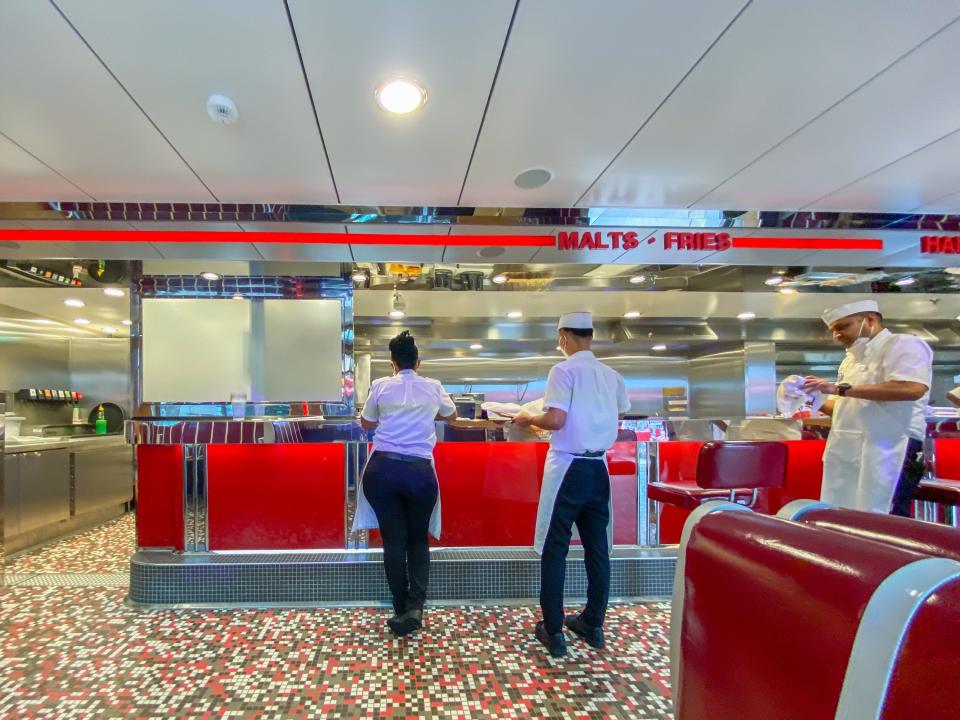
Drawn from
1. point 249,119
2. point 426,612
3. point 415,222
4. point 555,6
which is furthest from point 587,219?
point 426,612

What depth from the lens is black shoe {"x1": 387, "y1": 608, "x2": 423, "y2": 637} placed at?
2.71m


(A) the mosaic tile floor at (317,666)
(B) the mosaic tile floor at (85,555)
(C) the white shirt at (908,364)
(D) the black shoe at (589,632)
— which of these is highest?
(C) the white shirt at (908,364)

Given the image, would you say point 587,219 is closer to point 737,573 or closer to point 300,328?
point 300,328

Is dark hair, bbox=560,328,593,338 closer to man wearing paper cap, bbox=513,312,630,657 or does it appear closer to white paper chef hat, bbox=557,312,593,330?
white paper chef hat, bbox=557,312,593,330

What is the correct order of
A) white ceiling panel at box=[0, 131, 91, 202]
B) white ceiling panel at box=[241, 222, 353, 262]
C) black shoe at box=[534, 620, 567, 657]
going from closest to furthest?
black shoe at box=[534, 620, 567, 657] < white ceiling panel at box=[0, 131, 91, 202] < white ceiling panel at box=[241, 222, 353, 262]

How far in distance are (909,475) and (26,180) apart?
5099 mm

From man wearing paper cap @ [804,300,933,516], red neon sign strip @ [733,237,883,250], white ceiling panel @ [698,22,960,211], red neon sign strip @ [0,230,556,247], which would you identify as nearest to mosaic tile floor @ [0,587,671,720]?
man wearing paper cap @ [804,300,933,516]

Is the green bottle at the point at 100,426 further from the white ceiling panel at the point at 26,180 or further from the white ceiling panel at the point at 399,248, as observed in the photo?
the white ceiling panel at the point at 399,248

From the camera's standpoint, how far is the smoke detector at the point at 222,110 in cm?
237

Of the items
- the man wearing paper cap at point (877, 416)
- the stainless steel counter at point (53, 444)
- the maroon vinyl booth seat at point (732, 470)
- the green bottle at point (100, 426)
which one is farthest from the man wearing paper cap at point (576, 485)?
the green bottle at point (100, 426)

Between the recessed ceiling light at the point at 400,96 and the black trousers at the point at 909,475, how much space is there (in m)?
2.80

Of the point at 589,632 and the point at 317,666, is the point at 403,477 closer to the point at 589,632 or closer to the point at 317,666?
the point at 317,666

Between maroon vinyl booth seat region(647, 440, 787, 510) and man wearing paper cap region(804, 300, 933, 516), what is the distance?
0.87ft

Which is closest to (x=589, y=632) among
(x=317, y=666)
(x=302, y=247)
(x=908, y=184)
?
(x=317, y=666)
